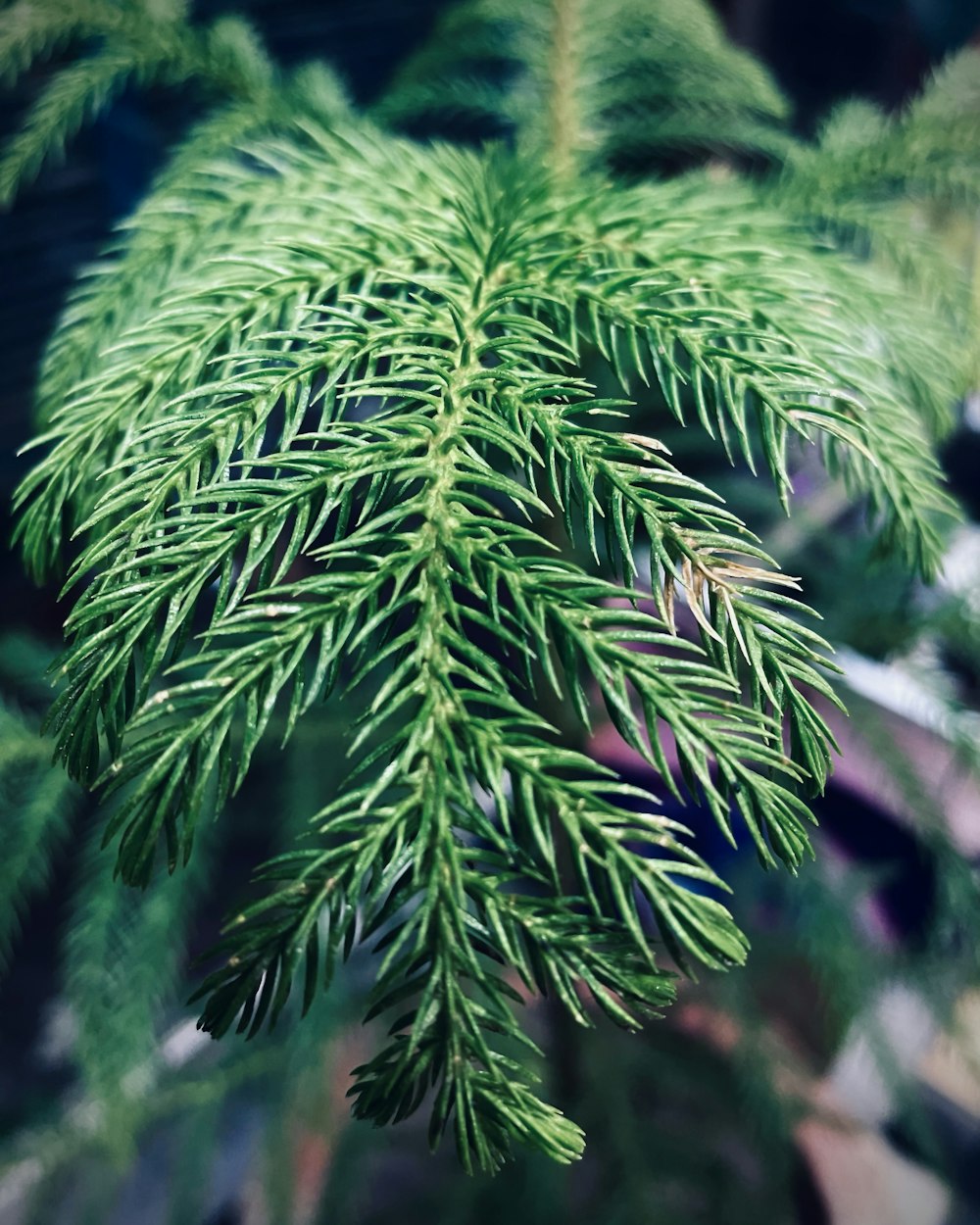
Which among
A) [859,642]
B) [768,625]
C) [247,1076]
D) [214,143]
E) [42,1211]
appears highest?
[214,143]

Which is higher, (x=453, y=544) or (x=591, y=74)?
(x=591, y=74)

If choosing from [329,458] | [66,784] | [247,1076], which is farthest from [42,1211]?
[329,458]

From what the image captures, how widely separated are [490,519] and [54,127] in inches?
30.0

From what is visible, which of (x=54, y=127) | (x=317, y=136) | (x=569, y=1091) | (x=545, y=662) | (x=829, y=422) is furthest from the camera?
(x=569, y=1091)

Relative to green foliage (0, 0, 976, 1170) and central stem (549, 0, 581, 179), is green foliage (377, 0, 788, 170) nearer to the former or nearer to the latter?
central stem (549, 0, 581, 179)

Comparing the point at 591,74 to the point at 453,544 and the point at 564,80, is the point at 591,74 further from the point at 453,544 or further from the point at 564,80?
the point at 453,544

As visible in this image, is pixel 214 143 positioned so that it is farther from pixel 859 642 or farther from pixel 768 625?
pixel 859 642

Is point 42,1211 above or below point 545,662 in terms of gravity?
below

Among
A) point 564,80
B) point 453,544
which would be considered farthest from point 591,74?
point 453,544

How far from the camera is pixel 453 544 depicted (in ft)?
1.48

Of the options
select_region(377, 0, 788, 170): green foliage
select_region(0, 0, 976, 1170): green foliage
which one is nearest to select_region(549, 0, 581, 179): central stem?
select_region(377, 0, 788, 170): green foliage

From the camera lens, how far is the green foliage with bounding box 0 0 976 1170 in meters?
0.41

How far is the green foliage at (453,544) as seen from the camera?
41 cm

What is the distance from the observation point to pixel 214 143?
86 cm
